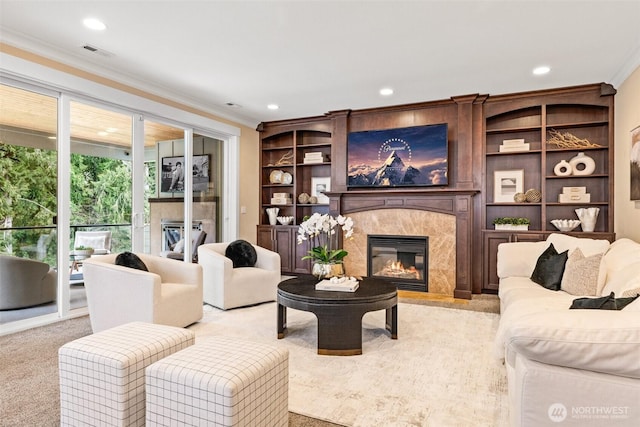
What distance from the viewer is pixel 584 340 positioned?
4.17 feet

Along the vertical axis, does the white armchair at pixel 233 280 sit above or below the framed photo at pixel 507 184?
below

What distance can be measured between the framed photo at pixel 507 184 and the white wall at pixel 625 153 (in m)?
1.02

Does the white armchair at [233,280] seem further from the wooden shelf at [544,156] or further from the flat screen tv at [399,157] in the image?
the wooden shelf at [544,156]

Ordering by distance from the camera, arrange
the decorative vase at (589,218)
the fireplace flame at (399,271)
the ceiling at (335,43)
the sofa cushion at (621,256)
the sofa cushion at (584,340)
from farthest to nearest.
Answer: the fireplace flame at (399,271) < the decorative vase at (589,218) < the ceiling at (335,43) < the sofa cushion at (621,256) < the sofa cushion at (584,340)

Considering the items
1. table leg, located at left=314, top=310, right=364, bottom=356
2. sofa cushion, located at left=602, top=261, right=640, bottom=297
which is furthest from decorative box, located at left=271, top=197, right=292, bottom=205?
sofa cushion, located at left=602, top=261, right=640, bottom=297

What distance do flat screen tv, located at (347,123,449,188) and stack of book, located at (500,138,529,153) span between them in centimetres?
75

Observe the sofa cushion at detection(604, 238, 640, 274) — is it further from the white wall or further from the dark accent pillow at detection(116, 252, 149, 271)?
the dark accent pillow at detection(116, 252, 149, 271)

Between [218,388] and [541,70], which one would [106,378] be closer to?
[218,388]

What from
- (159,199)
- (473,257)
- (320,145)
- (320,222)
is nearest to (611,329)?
(320,222)

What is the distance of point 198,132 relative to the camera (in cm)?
547

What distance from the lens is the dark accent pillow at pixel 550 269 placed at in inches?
124

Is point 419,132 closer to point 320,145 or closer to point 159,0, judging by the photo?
point 320,145

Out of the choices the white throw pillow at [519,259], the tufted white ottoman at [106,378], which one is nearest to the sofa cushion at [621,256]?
the white throw pillow at [519,259]

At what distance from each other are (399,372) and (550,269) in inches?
66.8
